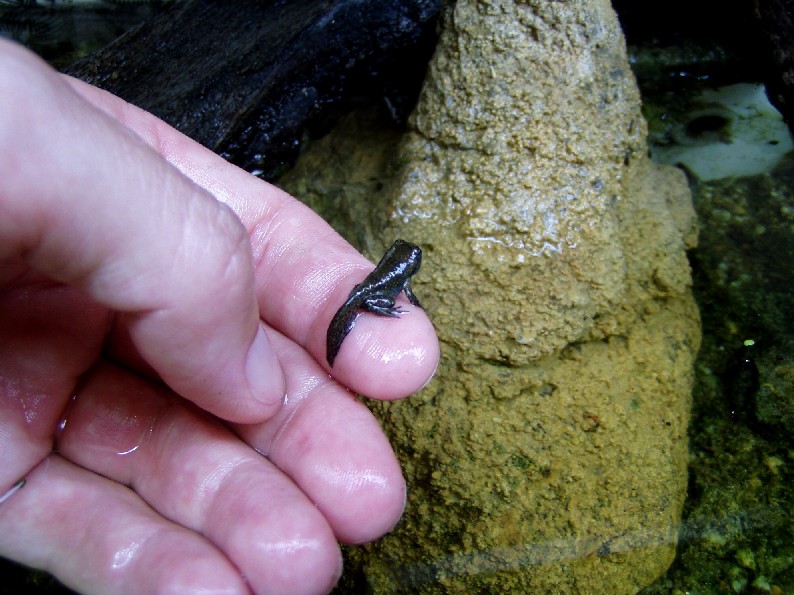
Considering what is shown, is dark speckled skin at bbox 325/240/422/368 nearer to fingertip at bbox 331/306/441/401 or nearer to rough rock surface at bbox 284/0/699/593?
fingertip at bbox 331/306/441/401

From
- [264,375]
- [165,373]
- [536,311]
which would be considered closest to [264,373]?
[264,375]

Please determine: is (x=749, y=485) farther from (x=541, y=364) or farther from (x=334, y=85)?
(x=334, y=85)

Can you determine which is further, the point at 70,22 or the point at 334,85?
the point at 70,22

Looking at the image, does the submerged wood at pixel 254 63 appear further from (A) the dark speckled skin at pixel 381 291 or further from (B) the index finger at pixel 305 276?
(A) the dark speckled skin at pixel 381 291

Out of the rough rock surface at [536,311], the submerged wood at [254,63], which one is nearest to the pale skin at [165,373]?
the rough rock surface at [536,311]

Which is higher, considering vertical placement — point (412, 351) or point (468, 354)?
point (412, 351)

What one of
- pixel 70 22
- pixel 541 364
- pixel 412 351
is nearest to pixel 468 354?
pixel 541 364

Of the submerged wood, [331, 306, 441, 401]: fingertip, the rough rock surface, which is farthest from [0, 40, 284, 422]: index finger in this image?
the submerged wood
